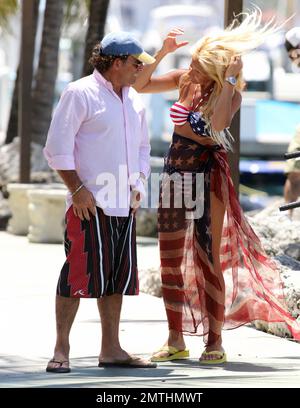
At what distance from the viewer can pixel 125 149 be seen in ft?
21.1

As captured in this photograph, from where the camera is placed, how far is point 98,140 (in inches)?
250

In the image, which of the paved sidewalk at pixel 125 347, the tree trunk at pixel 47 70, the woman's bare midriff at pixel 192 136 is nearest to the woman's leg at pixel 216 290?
the paved sidewalk at pixel 125 347

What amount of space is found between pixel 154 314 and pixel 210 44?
248 cm

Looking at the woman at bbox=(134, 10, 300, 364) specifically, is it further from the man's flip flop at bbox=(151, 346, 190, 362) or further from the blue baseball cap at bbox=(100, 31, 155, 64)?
the blue baseball cap at bbox=(100, 31, 155, 64)

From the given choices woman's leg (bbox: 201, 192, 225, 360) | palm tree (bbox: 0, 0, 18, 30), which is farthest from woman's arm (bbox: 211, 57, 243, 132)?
palm tree (bbox: 0, 0, 18, 30)

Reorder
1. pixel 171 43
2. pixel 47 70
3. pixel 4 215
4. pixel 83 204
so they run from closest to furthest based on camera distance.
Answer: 1. pixel 83 204
2. pixel 171 43
3. pixel 4 215
4. pixel 47 70

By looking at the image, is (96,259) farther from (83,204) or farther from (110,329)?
(110,329)

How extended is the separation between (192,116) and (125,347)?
1486mm

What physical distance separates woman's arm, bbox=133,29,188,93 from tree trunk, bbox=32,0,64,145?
922 cm

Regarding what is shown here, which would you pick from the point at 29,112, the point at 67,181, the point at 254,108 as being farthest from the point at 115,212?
the point at 254,108

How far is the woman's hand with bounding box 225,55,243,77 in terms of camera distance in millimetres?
6633

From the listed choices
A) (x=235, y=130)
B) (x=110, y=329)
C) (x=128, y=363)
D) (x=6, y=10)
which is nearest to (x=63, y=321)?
(x=110, y=329)

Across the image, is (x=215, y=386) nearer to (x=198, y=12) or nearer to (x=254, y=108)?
(x=254, y=108)

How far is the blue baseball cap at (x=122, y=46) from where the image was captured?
6.39 m
